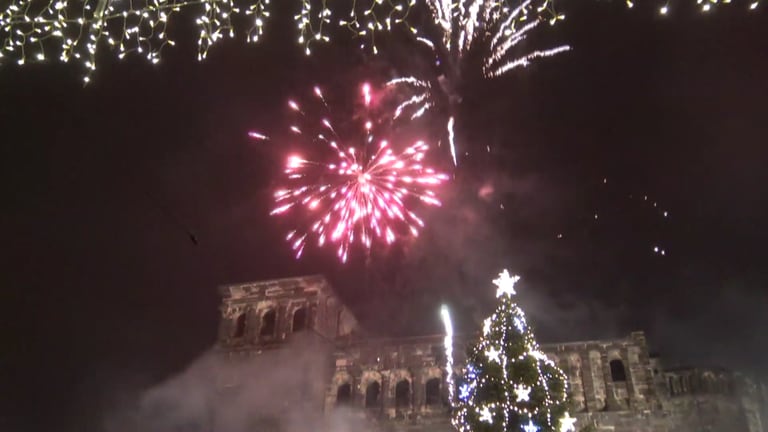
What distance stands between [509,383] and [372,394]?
11.8 meters

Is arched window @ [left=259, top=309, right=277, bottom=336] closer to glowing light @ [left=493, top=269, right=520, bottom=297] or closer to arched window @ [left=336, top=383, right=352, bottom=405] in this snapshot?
arched window @ [left=336, top=383, right=352, bottom=405]

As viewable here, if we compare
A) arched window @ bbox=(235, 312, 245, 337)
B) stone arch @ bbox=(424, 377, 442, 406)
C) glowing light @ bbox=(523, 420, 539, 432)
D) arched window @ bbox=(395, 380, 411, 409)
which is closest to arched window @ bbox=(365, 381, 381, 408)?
arched window @ bbox=(395, 380, 411, 409)

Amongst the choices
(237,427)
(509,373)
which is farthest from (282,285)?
(509,373)

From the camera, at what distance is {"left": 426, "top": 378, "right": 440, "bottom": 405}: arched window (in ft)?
92.3

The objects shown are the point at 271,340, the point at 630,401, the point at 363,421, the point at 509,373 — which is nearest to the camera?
the point at 509,373

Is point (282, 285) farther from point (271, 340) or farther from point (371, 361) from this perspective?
point (371, 361)

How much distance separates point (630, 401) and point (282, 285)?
17944 millimetres

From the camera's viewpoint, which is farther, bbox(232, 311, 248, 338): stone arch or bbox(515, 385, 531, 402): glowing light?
bbox(232, 311, 248, 338): stone arch

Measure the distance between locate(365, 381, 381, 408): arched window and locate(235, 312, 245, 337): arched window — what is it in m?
7.44

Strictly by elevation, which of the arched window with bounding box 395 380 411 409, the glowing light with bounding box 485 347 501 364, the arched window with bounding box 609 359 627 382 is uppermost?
the arched window with bounding box 609 359 627 382

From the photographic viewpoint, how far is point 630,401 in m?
26.0

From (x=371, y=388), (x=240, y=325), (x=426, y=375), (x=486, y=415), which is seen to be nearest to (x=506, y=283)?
(x=486, y=415)

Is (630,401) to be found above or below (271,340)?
below

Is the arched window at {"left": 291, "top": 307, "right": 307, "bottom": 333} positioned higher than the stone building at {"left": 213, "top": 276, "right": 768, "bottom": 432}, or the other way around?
the arched window at {"left": 291, "top": 307, "right": 307, "bottom": 333}
